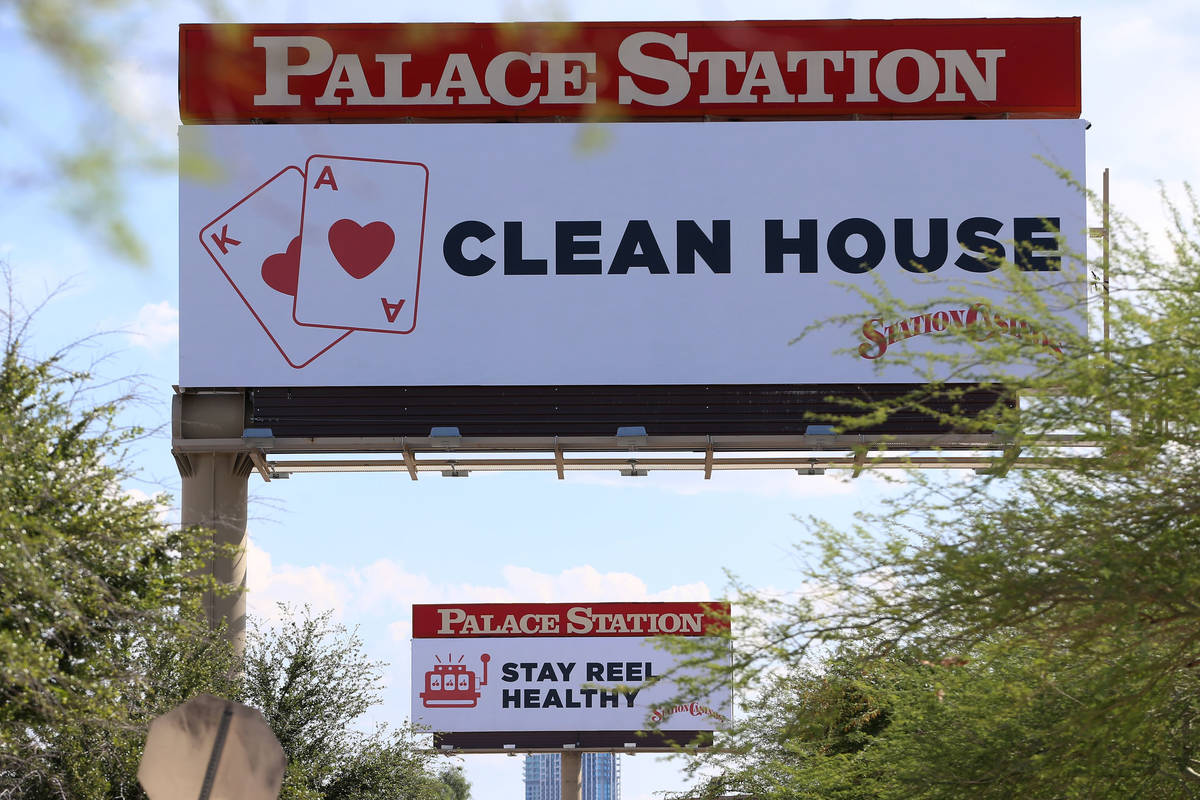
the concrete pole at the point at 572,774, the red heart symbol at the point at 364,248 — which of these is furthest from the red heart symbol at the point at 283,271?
the concrete pole at the point at 572,774

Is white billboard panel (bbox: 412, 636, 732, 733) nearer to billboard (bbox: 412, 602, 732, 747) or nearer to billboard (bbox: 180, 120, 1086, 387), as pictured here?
billboard (bbox: 412, 602, 732, 747)

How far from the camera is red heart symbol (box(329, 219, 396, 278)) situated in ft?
91.2

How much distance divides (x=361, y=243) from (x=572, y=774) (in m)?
27.1

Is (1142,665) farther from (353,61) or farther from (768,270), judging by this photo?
(353,61)

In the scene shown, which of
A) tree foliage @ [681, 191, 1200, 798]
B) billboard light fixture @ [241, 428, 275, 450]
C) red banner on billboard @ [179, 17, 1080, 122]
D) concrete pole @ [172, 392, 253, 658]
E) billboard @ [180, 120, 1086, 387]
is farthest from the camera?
red banner on billboard @ [179, 17, 1080, 122]

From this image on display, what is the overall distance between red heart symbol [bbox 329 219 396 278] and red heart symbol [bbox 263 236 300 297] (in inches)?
28.5

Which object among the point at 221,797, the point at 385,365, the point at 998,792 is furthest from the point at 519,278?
the point at 221,797

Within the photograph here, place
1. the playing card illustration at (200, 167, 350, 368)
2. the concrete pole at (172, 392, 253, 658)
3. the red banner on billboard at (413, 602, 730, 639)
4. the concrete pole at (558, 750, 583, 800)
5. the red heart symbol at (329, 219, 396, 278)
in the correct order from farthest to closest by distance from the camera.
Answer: the concrete pole at (558, 750, 583, 800)
the red banner on billboard at (413, 602, 730, 639)
the red heart symbol at (329, 219, 396, 278)
the playing card illustration at (200, 167, 350, 368)
the concrete pole at (172, 392, 253, 658)

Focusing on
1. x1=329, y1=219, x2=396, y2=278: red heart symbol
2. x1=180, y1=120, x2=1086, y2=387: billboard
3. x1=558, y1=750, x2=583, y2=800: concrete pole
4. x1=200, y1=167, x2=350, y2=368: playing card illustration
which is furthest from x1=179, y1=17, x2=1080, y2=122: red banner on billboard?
x1=558, y1=750, x2=583, y2=800: concrete pole

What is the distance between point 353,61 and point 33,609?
18252mm

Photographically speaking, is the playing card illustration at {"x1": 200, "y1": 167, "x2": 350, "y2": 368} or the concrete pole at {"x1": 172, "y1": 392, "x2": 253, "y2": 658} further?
the playing card illustration at {"x1": 200, "y1": 167, "x2": 350, "y2": 368}

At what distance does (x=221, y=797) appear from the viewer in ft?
24.8

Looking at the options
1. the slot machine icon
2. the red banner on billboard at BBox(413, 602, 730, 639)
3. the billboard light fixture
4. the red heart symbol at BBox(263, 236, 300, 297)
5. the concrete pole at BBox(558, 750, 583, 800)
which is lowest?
the concrete pole at BBox(558, 750, 583, 800)

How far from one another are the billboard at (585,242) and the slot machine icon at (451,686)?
22.7 m
